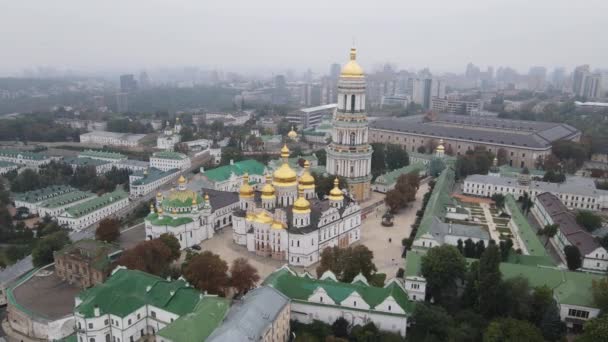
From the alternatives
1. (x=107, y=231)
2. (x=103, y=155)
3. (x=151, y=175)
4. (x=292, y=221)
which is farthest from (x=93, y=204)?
(x=103, y=155)

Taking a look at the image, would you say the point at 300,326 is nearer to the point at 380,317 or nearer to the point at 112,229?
the point at 380,317

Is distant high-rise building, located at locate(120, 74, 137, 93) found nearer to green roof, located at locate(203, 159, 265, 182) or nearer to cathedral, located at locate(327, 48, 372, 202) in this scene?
green roof, located at locate(203, 159, 265, 182)

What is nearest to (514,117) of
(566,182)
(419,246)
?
(566,182)

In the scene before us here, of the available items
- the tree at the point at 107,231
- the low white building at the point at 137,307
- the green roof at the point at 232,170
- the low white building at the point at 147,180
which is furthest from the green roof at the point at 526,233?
the low white building at the point at 147,180

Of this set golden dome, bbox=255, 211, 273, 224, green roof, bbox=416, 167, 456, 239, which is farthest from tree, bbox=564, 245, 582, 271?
golden dome, bbox=255, 211, 273, 224

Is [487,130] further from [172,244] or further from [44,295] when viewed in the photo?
[44,295]

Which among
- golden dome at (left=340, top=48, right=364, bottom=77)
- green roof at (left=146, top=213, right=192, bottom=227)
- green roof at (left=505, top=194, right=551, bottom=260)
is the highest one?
golden dome at (left=340, top=48, right=364, bottom=77)

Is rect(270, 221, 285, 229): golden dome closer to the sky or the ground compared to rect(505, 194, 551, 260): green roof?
closer to the sky
